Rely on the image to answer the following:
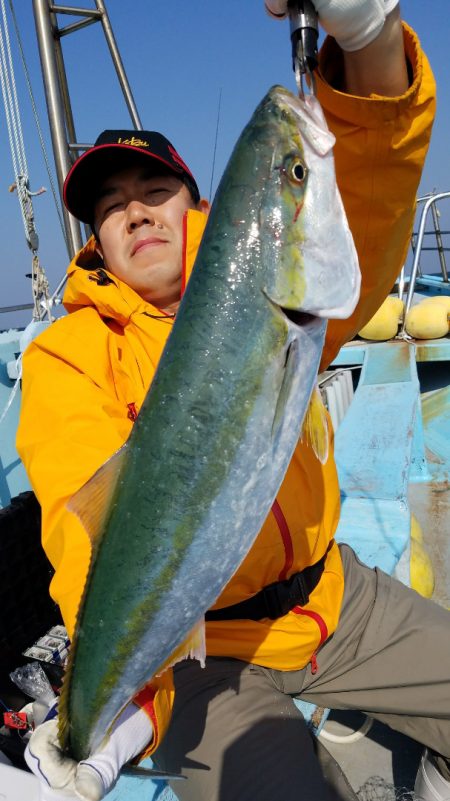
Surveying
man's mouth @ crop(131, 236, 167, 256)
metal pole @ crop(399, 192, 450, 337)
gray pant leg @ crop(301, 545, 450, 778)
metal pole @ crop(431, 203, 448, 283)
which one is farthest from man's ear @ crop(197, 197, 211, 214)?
metal pole @ crop(431, 203, 448, 283)

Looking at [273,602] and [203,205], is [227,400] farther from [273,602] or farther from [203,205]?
[203,205]

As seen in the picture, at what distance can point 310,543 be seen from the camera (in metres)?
2.28

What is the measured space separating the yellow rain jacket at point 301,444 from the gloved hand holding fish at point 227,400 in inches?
5.8

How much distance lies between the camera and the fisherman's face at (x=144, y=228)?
96.1 inches

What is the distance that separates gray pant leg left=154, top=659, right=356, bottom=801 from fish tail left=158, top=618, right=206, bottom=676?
64cm

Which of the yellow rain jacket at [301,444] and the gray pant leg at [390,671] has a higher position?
the yellow rain jacket at [301,444]

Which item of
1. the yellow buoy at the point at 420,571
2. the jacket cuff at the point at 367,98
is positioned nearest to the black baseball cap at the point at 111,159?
the jacket cuff at the point at 367,98

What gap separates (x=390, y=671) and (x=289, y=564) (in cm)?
72

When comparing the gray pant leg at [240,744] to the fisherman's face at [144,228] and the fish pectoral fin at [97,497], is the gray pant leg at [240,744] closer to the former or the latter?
the fish pectoral fin at [97,497]

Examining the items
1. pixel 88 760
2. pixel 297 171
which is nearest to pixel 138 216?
pixel 297 171

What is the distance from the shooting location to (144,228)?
2.43 m

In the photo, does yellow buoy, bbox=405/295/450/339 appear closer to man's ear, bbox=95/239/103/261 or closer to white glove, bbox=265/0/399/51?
man's ear, bbox=95/239/103/261

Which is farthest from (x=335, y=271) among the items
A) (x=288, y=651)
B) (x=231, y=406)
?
(x=288, y=651)

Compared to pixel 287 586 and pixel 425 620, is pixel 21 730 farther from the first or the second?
pixel 425 620
